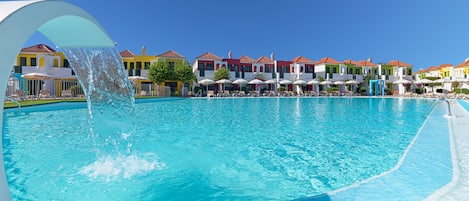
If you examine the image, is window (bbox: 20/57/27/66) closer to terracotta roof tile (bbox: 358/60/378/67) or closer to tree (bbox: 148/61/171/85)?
tree (bbox: 148/61/171/85)

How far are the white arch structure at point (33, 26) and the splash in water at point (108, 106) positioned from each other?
1.40 ft

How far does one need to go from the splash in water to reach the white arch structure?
1.40 feet

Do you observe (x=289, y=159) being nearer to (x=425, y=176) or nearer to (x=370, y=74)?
(x=425, y=176)

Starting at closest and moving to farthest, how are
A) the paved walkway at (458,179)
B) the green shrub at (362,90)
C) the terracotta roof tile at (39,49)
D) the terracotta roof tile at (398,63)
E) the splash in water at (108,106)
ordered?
the paved walkway at (458,179)
the splash in water at (108,106)
the terracotta roof tile at (39,49)
the green shrub at (362,90)
the terracotta roof tile at (398,63)

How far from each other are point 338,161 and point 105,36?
433cm

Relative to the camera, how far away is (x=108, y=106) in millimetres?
4668

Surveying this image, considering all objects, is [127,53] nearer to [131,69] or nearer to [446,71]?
[131,69]

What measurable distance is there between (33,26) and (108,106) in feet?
11.0

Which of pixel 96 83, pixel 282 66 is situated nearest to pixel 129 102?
pixel 96 83

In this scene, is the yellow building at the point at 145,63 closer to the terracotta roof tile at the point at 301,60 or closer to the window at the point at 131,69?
the window at the point at 131,69

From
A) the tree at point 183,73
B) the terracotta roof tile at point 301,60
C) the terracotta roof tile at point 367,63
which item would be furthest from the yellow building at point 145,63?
the terracotta roof tile at point 367,63

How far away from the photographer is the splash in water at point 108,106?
3418mm

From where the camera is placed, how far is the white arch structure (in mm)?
1276

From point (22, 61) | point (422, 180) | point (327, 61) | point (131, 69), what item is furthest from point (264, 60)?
point (422, 180)
